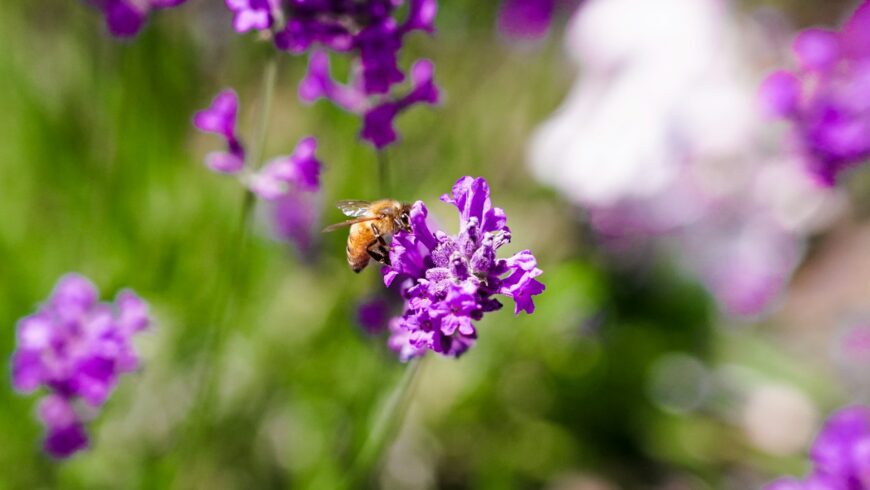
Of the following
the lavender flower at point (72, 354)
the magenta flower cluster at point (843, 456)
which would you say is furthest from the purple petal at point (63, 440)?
Result: the magenta flower cluster at point (843, 456)

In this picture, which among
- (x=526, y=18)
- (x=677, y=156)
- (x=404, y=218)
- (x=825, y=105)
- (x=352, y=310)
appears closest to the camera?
(x=404, y=218)

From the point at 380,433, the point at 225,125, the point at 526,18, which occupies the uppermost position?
the point at 526,18

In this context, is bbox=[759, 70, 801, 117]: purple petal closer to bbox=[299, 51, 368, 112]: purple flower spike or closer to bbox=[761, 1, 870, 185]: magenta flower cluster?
bbox=[761, 1, 870, 185]: magenta flower cluster

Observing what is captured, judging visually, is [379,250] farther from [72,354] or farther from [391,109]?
[72,354]

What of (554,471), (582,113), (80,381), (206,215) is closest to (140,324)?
(80,381)

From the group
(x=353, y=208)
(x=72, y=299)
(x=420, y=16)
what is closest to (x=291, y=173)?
(x=353, y=208)

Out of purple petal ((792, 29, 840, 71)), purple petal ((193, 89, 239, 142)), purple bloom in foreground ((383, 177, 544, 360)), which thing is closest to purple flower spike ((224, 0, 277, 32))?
purple petal ((193, 89, 239, 142))
